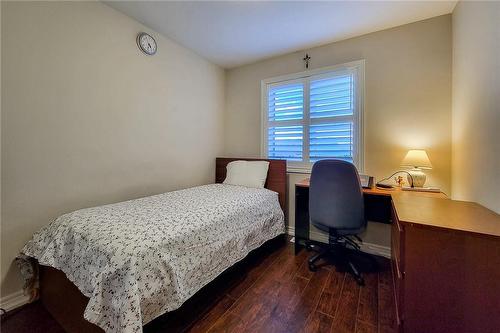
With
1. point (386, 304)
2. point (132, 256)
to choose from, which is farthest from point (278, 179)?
point (132, 256)

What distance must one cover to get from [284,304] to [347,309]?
17.8 inches

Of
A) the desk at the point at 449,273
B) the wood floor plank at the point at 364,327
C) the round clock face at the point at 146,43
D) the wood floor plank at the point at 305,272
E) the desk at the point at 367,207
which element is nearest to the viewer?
the desk at the point at 449,273

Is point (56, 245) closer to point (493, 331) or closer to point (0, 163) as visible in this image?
point (0, 163)

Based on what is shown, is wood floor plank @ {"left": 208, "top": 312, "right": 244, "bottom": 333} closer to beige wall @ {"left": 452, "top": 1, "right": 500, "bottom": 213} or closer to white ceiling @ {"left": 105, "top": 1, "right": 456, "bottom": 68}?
beige wall @ {"left": 452, "top": 1, "right": 500, "bottom": 213}

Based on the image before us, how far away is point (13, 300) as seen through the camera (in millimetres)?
1550

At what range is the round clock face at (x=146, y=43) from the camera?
226 cm

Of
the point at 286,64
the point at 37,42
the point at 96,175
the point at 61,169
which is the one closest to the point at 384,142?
the point at 286,64

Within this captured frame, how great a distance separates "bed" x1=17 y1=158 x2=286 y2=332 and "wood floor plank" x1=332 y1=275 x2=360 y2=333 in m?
0.84

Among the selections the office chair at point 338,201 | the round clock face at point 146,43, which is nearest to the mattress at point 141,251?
the office chair at point 338,201

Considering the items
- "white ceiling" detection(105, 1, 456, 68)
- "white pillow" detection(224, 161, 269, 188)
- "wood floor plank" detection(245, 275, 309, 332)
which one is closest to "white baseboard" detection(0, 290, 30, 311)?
"wood floor plank" detection(245, 275, 309, 332)

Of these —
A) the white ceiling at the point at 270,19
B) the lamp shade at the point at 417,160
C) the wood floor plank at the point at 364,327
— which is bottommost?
the wood floor plank at the point at 364,327

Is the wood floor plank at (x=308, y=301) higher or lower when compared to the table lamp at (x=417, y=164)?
lower

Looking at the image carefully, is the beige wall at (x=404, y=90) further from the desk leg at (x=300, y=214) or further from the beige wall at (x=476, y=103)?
the desk leg at (x=300, y=214)

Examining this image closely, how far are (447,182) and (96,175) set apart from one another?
3.39 m
